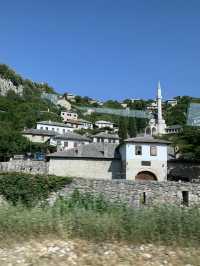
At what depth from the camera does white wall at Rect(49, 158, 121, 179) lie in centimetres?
4152

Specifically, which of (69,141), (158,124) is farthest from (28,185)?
(158,124)

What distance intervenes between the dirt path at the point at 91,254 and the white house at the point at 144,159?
34.1 metres

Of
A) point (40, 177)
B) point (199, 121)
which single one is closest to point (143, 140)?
point (40, 177)

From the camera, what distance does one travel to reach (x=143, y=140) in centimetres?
4228

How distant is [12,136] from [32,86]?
77.8 meters

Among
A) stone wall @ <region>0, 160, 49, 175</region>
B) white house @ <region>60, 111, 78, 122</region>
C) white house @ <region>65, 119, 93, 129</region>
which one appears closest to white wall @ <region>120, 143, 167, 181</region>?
stone wall @ <region>0, 160, 49, 175</region>

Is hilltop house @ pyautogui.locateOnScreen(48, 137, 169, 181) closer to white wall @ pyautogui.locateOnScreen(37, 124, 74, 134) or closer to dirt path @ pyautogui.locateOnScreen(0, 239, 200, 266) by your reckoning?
dirt path @ pyautogui.locateOnScreen(0, 239, 200, 266)

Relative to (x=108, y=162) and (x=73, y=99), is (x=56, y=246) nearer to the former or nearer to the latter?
(x=108, y=162)

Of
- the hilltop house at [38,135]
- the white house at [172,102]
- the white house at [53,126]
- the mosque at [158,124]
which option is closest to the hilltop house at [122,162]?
the hilltop house at [38,135]

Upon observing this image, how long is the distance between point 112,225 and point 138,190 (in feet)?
46.3

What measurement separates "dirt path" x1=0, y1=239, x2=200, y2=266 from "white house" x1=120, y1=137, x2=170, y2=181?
34.1 metres

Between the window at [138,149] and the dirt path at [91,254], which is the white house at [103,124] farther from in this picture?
the dirt path at [91,254]

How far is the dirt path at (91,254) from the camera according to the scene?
6.74 meters

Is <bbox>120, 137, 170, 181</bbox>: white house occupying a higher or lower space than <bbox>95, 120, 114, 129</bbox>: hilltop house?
lower
